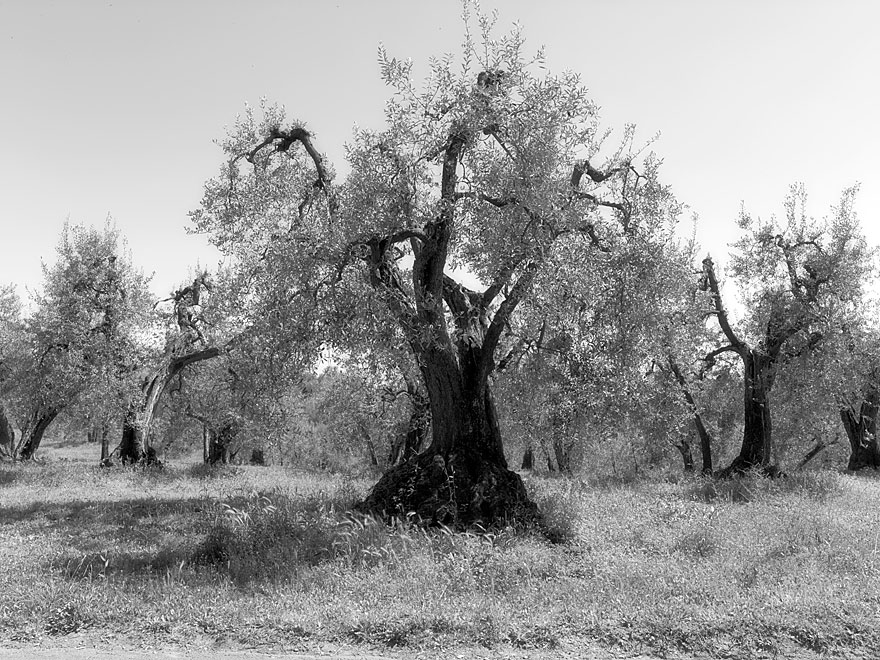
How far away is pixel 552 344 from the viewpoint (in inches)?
564

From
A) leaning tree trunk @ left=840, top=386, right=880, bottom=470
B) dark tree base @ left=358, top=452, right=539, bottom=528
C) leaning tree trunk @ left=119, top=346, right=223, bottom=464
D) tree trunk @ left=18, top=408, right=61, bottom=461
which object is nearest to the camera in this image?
dark tree base @ left=358, top=452, right=539, bottom=528

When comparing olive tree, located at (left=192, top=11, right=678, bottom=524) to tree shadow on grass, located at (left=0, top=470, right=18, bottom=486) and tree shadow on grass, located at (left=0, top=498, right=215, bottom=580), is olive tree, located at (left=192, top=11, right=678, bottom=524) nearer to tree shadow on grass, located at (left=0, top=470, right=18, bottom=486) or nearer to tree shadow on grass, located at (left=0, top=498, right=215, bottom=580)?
tree shadow on grass, located at (left=0, top=498, right=215, bottom=580)

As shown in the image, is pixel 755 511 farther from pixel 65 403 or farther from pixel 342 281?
pixel 65 403

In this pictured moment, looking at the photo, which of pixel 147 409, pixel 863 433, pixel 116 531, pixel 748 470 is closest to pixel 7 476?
pixel 147 409

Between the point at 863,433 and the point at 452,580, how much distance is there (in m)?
28.1

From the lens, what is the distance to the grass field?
6.58 m

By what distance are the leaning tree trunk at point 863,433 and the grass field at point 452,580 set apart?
1790 centimetres

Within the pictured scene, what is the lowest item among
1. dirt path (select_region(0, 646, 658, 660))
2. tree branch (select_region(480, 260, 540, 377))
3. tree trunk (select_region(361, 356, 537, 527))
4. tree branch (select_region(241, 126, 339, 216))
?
dirt path (select_region(0, 646, 658, 660))

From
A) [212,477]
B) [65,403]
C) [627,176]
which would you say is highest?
[627,176]

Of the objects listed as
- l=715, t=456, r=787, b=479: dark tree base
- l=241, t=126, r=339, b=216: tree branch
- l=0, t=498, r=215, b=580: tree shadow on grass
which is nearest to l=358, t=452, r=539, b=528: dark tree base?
l=0, t=498, r=215, b=580: tree shadow on grass

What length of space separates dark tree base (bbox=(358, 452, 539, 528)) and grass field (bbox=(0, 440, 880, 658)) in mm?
577

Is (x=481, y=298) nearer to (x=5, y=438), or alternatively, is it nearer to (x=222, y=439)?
(x=222, y=439)

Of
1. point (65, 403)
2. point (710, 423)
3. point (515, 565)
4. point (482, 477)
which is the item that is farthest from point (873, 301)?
point (65, 403)

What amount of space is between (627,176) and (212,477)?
655 inches
